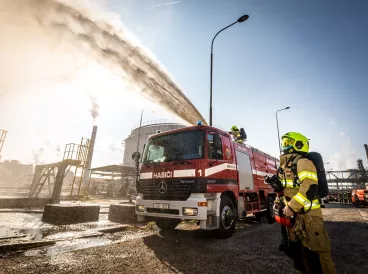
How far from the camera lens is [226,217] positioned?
5.36m

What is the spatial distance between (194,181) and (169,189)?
0.75m

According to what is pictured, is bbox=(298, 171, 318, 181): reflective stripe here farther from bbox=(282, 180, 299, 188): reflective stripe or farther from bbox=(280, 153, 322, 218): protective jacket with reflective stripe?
bbox=(282, 180, 299, 188): reflective stripe

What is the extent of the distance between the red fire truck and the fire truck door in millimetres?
40

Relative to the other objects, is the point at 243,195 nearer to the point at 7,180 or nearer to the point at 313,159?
the point at 313,159

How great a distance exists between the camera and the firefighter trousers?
91.0 inches

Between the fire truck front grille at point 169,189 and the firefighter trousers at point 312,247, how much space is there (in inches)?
97.7

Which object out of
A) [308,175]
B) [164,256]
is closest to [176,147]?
[164,256]

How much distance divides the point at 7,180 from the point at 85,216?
199 feet

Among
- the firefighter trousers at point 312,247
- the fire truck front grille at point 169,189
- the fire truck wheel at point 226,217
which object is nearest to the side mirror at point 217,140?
the fire truck front grille at point 169,189

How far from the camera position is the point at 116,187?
31.7 metres

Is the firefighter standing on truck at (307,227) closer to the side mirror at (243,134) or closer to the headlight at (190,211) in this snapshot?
the headlight at (190,211)

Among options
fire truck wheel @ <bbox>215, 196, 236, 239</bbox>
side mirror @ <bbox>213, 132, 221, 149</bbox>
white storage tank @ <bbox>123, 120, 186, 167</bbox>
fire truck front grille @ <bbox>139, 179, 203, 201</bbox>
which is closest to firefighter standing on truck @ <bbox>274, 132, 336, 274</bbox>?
fire truck front grille @ <bbox>139, 179, 203, 201</bbox>

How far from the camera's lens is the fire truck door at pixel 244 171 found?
21.7ft

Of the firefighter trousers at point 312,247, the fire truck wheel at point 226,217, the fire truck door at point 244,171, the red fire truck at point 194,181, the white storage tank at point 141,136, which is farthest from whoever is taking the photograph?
the white storage tank at point 141,136
